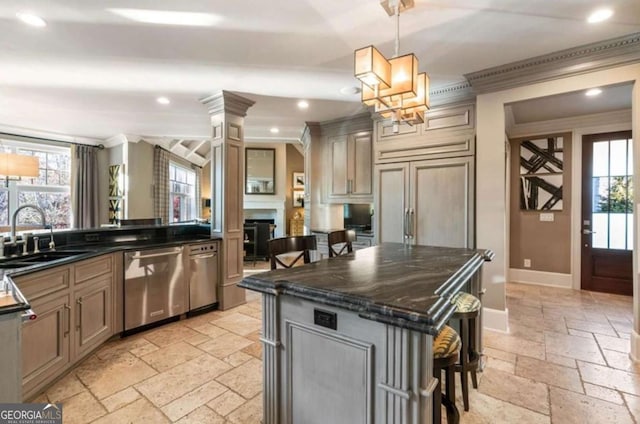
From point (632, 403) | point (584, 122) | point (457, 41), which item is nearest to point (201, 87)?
point (457, 41)

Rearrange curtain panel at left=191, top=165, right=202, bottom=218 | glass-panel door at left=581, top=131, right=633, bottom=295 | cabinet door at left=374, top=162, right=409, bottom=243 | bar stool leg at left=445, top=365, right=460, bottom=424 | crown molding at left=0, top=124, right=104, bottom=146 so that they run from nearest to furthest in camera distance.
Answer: bar stool leg at left=445, top=365, right=460, bottom=424 → cabinet door at left=374, top=162, right=409, bottom=243 → glass-panel door at left=581, top=131, right=633, bottom=295 → crown molding at left=0, top=124, right=104, bottom=146 → curtain panel at left=191, top=165, right=202, bottom=218

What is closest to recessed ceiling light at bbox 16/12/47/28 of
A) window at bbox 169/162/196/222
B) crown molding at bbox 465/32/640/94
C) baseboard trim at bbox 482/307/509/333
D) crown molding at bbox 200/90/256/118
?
crown molding at bbox 200/90/256/118

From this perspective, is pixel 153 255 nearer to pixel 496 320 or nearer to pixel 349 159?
pixel 349 159

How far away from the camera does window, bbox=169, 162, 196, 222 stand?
7.51 m

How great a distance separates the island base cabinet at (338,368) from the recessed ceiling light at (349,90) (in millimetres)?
2772

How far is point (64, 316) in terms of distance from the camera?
2297mm

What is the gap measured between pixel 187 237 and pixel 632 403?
14.5 feet

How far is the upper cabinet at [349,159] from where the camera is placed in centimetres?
445

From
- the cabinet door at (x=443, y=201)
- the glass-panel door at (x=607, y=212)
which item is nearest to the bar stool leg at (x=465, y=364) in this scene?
the cabinet door at (x=443, y=201)

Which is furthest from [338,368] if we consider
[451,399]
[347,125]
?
[347,125]

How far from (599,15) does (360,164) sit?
9.20 feet

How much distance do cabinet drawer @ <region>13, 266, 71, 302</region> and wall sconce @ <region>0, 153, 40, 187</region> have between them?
1367mm

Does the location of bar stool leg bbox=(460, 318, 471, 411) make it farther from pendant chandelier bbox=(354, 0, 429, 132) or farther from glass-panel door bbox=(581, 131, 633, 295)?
glass-panel door bbox=(581, 131, 633, 295)

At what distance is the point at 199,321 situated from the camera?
138 inches
